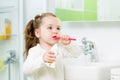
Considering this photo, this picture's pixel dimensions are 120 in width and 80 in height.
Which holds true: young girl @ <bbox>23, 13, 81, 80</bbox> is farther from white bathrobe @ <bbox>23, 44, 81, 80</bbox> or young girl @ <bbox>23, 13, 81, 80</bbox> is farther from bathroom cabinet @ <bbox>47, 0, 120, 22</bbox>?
bathroom cabinet @ <bbox>47, 0, 120, 22</bbox>

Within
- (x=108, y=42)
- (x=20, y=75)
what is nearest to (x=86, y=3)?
(x=108, y=42)

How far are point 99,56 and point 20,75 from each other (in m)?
0.78

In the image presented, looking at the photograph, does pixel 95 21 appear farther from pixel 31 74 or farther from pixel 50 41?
pixel 31 74

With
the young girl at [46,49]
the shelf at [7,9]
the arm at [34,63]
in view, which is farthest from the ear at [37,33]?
the shelf at [7,9]

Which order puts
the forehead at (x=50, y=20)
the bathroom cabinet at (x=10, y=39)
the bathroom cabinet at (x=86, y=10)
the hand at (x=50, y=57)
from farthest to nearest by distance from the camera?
the bathroom cabinet at (x=10, y=39) < the bathroom cabinet at (x=86, y=10) < the forehead at (x=50, y=20) < the hand at (x=50, y=57)

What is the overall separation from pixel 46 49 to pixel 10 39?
3.42 ft

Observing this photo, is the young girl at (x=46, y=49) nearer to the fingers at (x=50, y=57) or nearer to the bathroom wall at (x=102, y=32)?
the fingers at (x=50, y=57)

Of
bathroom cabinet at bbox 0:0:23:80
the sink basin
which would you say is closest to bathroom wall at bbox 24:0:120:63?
the sink basin

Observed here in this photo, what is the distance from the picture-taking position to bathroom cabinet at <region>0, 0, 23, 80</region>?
93.4 inches

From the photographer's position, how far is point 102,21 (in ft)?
6.05

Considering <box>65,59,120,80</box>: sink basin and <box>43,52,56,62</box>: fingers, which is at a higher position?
<box>43,52,56,62</box>: fingers

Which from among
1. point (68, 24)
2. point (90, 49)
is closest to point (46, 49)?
point (90, 49)

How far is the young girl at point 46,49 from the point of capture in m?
1.42

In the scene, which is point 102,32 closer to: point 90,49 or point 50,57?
point 90,49
